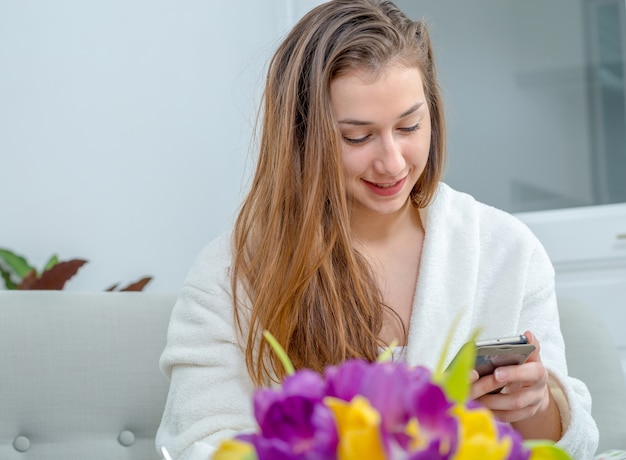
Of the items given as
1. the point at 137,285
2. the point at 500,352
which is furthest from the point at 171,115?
the point at 500,352

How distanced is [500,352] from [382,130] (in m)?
0.44

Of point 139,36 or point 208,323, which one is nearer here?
point 208,323

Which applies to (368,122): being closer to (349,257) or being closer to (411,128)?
(411,128)

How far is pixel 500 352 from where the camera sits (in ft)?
3.44

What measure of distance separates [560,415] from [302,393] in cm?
99

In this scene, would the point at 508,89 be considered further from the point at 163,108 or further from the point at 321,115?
the point at 321,115

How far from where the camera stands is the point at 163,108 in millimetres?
2748

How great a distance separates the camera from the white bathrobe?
1.45 metres

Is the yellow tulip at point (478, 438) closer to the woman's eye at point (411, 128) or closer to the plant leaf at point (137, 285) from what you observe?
the woman's eye at point (411, 128)

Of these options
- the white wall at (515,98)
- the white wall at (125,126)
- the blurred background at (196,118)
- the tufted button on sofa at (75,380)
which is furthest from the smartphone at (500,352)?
the white wall at (125,126)

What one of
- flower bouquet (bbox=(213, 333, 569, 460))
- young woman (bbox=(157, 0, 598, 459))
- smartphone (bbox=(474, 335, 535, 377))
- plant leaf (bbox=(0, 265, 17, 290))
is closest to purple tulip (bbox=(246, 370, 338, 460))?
flower bouquet (bbox=(213, 333, 569, 460))

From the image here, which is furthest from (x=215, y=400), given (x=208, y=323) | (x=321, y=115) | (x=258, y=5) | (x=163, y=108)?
(x=258, y=5)

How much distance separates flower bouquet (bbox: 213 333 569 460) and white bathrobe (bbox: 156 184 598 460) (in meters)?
0.94

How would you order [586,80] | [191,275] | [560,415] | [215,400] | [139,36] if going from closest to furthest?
[560,415], [215,400], [191,275], [586,80], [139,36]
